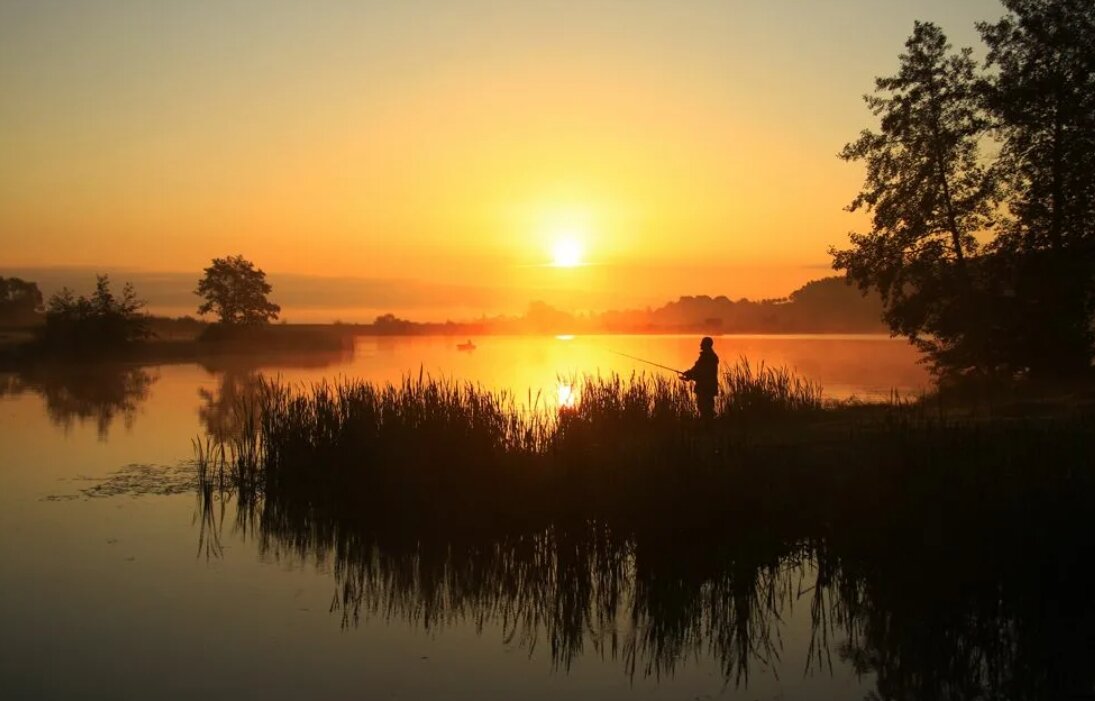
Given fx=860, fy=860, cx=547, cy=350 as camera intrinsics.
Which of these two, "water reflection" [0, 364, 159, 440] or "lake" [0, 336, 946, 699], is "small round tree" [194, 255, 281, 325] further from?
"lake" [0, 336, 946, 699]

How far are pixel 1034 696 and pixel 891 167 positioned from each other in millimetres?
21614

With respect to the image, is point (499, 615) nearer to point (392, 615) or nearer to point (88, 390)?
point (392, 615)

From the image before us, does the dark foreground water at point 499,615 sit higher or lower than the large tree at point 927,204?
lower

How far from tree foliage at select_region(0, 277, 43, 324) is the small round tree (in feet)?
172

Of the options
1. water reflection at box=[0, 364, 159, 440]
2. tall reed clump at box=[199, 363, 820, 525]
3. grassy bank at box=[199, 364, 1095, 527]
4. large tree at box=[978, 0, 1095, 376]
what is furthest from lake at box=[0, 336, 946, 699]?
large tree at box=[978, 0, 1095, 376]

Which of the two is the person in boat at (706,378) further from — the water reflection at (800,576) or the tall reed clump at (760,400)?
the water reflection at (800,576)

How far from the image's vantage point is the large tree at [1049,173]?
2219 centimetres

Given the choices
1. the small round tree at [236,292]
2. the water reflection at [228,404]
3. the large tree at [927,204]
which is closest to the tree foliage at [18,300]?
the small round tree at [236,292]

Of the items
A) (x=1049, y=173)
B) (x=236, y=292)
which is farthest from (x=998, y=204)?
(x=236, y=292)

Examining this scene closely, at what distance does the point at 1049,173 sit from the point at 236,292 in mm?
56017

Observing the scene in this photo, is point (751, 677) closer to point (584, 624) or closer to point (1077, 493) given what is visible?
point (584, 624)

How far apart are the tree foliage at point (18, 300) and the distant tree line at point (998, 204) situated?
106m

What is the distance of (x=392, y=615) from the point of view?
28.8 feet

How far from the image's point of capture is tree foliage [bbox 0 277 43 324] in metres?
107
